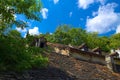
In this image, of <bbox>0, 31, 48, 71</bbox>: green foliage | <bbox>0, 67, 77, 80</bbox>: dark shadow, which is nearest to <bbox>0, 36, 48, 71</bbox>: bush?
<bbox>0, 31, 48, 71</bbox>: green foliage

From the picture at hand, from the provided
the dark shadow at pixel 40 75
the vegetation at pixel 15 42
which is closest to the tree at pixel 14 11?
the vegetation at pixel 15 42

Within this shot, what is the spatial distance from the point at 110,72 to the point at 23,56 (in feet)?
62.2

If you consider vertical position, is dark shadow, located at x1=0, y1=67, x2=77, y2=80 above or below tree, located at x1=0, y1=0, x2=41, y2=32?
below

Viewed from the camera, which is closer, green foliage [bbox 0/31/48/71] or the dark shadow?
green foliage [bbox 0/31/48/71]

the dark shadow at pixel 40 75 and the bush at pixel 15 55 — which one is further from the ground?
the bush at pixel 15 55

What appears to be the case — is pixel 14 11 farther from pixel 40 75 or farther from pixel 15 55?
pixel 40 75

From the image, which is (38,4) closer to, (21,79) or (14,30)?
(14,30)

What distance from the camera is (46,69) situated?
21203 millimetres

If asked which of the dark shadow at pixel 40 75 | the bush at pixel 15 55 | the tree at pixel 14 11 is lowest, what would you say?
the dark shadow at pixel 40 75

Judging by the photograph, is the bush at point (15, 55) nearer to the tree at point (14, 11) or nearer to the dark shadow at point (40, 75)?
the tree at point (14, 11)

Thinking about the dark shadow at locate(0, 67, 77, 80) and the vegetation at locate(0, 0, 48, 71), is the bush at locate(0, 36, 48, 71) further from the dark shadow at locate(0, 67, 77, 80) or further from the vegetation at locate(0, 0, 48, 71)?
the dark shadow at locate(0, 67, 77, 80)

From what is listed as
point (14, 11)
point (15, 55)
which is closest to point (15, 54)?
point (15, 55)

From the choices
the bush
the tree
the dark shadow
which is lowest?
the dark shadow

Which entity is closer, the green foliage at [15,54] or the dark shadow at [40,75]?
the green foliage at [15,54]
